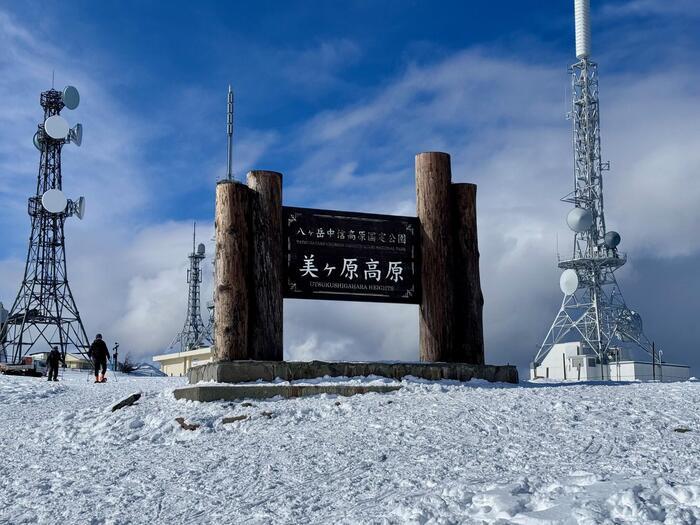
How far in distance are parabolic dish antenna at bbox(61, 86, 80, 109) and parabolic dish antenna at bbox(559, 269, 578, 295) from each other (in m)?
31.1

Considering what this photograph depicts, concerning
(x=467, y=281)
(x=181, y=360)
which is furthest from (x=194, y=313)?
(x=467, y=281)

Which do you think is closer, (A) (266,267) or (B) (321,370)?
(B) (321,370)

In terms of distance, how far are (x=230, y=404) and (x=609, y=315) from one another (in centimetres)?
4498

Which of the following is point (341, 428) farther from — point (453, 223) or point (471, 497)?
point (453, 223)

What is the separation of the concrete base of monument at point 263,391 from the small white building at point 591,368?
28.7 meters

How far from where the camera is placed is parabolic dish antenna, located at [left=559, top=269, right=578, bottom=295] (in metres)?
50.2

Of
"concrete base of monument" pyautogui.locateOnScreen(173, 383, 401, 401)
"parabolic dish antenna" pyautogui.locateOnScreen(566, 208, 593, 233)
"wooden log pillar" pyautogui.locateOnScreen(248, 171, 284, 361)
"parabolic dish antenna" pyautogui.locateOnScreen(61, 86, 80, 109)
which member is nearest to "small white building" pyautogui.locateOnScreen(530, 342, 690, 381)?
"parabolic dish antenna" pyautogui.locateOnScreen(566, 208, 593, 233)

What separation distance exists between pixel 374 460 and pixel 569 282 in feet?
147

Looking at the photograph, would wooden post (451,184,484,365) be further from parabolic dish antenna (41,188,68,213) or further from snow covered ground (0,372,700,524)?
parabolic dish antenna (41,188,68,213)

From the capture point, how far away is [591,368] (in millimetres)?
43469

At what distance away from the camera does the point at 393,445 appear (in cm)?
804

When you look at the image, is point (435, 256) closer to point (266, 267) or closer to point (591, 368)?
point (266, 267)

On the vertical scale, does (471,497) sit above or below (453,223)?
below

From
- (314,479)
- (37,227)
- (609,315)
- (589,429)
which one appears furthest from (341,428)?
(609,315)
